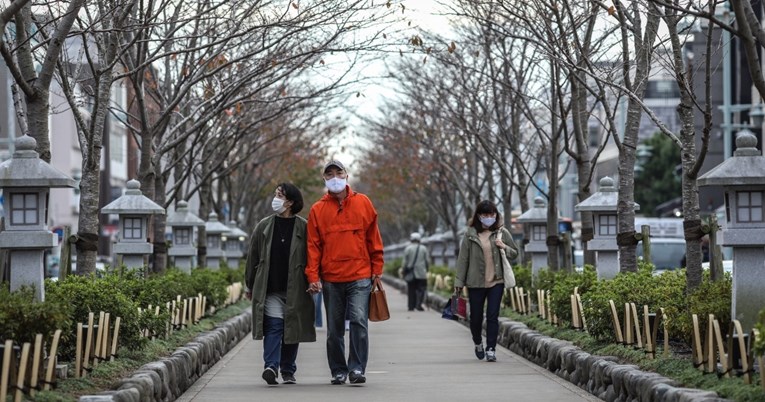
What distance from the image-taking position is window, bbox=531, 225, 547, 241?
24.8 meters

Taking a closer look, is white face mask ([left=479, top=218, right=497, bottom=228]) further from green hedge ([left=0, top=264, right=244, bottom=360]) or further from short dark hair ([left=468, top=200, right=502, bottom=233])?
green hedge ([left=0, top=264, right=244, bottom=360])

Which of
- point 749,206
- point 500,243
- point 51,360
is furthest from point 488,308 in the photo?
point 51,360

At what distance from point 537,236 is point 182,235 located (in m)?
6.66

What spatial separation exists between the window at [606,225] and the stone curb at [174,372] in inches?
204

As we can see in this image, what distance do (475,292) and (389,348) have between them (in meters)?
3.92

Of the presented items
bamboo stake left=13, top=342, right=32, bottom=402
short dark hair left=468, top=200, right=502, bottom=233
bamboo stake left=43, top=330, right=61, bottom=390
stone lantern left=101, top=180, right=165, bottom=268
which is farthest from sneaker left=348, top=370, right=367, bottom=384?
stone lantern left=101, top=180, right=165, bottom=268

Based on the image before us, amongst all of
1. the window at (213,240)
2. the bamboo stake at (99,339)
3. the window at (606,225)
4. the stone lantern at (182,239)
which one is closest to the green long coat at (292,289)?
the bamboo stake at (99,339)

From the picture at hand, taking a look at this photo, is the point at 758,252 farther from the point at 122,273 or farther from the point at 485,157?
the point at 485,157

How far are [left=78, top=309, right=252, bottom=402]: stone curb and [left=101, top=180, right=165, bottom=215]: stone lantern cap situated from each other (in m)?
1.88

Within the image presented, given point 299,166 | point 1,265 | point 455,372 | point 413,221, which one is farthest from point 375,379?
point 413,221

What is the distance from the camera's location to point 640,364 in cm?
1211

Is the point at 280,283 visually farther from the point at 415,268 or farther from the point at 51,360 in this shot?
the point at 415,268

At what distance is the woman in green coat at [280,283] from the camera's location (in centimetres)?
1318

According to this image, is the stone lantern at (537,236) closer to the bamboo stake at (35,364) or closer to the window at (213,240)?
the window at (213,240)
